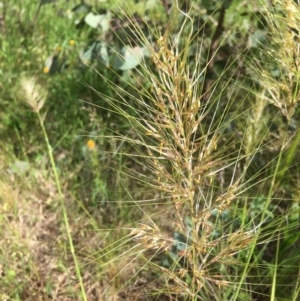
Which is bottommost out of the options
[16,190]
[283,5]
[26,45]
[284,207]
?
[284,207]

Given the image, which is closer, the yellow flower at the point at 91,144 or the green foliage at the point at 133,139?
the green foliage at the point at 133,139

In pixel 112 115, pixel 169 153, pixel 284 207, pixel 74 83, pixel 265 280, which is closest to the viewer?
pixel 169 153

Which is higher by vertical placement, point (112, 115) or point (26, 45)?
point (26, 45)

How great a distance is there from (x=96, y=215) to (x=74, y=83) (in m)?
0.66

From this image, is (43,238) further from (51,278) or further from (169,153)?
(169,153)

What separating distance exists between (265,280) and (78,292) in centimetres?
52

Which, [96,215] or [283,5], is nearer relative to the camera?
[283,5]

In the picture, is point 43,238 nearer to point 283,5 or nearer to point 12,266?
point 12,266

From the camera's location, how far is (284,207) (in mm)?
1681

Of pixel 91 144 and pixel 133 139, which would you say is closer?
pixel 133 139

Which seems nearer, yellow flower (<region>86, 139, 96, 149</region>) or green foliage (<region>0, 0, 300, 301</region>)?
green foliage (<region>0, 0, 300, 301</region>)

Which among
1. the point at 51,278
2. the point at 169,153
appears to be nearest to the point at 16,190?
the point at 51,278

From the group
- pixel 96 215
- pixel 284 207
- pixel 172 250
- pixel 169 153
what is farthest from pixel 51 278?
pixel 169 153

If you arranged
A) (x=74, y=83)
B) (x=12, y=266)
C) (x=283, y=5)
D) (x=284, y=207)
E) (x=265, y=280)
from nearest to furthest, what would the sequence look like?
(x=283, y=5)
(x=265, y=280)
(x=12, y=266)
(x=284, y=207)
(x=74, y=83)
